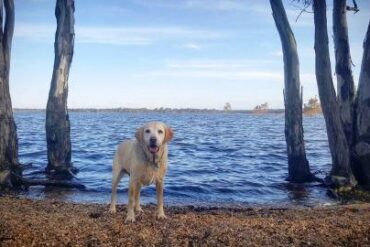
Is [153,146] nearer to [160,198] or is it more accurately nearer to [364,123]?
[160,198]

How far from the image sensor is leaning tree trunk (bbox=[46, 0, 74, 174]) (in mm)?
14719

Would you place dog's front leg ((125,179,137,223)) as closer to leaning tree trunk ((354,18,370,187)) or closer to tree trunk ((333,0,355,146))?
leaning tree trunk ((354,18,370,187))

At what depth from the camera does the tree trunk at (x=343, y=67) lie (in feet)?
44.5

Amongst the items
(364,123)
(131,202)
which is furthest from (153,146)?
(364,123)

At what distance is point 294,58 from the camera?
14234mm

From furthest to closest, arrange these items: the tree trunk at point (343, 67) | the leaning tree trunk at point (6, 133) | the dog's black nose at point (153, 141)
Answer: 1. the tree trunk at point (343, 67)
2. the leaning tree trunk at point (6, 133)
3. the dog's black nose at point (153, 141)

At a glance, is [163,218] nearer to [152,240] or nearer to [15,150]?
[152,240]

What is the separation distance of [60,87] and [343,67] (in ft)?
32.0

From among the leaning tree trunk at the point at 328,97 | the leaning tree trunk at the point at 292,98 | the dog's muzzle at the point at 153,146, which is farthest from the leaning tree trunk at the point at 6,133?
the leaning tree trunk at the point at 328,97

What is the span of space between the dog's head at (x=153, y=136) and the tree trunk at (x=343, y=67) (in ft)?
27.0

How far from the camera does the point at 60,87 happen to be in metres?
14.9

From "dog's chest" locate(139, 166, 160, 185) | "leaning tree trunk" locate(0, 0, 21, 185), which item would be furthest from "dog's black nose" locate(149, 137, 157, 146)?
"leaning tree trunk" locate(0, 0, 21, 185)

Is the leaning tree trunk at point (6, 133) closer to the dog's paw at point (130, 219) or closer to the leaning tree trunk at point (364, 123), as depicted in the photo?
the dog's paw at point (130, 219)

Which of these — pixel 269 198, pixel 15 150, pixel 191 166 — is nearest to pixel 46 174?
pixel 15 150
